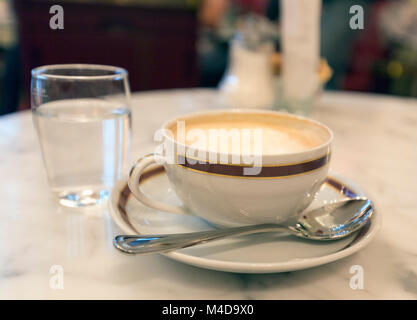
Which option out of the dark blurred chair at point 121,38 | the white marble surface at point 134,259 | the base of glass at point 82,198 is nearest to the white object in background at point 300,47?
the white marble surface at point 134,259

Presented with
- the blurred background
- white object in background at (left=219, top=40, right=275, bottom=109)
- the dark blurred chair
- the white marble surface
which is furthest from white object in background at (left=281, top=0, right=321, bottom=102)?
the dark blurred chair

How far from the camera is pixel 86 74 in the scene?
Answer: 1.74 feet

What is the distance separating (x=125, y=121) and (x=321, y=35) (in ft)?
5.19

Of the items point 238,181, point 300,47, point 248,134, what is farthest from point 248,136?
point 300,47

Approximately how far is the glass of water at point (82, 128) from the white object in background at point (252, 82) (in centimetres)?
46

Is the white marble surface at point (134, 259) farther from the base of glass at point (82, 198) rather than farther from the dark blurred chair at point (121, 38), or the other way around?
the dark blurred chair at point (121, 38)

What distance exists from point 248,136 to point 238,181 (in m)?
0.13

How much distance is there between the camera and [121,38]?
2.62m

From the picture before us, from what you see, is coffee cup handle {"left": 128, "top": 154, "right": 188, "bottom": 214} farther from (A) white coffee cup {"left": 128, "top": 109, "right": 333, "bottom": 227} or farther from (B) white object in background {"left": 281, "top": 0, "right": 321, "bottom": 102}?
(B) white object in background {"left": 281, "top": 0, "right": 321, "bottom": 102}

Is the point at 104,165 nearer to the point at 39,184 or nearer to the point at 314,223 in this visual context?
the point at 39,184

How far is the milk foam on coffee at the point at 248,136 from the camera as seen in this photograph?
0.45m

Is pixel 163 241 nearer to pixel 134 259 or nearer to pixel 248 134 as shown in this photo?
pixel 134 259
